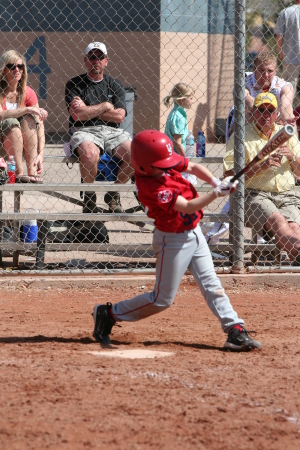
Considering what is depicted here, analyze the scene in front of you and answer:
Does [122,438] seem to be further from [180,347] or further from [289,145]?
[289,145]

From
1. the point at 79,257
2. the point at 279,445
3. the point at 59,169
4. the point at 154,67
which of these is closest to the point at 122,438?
the point at 279,445

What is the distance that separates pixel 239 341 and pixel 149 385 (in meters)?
0.89

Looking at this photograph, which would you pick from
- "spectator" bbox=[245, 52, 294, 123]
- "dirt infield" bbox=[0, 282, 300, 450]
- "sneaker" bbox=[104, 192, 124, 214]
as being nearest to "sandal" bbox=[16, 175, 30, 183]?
"sneaker" bbox=[104, 192, 124, 214]

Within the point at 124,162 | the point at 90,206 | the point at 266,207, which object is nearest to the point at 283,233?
the point at 266,207

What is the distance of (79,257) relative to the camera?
22.5 ft

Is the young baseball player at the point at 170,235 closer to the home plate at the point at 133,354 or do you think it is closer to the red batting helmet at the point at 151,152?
the red batting helmet at the point at 151,152

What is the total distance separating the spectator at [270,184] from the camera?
6.00 meters

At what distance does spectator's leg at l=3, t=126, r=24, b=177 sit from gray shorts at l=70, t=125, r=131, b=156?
0.52 metres

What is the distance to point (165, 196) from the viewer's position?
3.85 m

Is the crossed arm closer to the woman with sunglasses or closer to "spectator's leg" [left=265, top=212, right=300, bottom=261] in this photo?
the woman with sunglasses

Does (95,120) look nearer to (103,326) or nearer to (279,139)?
(103,326)

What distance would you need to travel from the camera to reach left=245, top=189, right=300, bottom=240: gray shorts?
6086 millimetres

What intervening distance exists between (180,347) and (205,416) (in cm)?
118

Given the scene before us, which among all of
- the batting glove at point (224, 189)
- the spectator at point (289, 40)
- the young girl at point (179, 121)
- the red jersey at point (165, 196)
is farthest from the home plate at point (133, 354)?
the spectator at point (289, 40)
